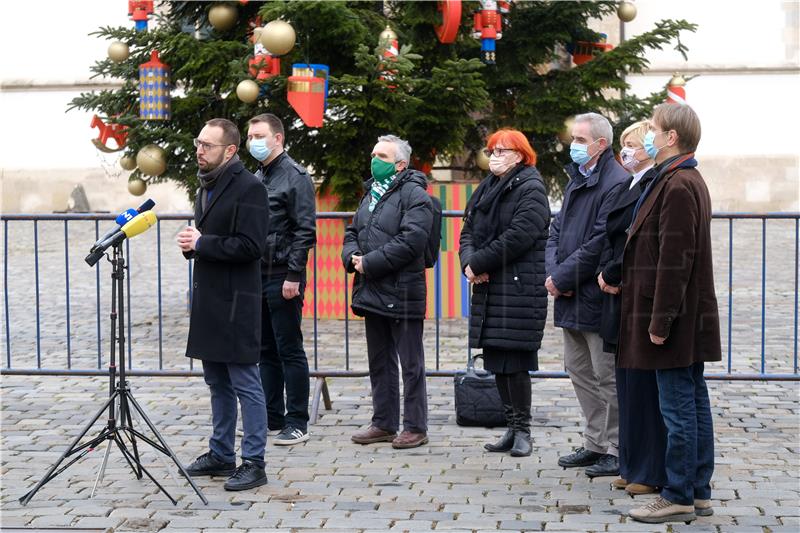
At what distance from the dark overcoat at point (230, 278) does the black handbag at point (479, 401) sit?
1.93m

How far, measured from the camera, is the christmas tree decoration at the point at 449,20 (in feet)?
36.0

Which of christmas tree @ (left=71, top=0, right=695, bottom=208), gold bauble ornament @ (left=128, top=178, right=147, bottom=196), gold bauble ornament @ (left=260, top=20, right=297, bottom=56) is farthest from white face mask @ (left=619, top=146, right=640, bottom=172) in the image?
gold bauble ornament @ (left=128, top=178, right=147, bottom=196)

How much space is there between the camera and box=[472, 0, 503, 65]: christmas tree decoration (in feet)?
37.4

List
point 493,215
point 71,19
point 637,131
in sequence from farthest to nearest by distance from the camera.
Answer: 1. point 71,19
2. point 493,215
3. point 637,131

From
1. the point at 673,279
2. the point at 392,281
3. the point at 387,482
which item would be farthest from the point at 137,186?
the point at 673,279

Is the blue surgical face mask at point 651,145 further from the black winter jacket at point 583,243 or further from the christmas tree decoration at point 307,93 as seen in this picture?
the christmas tree decoration at point 307,93

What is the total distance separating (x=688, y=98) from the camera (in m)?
25.6

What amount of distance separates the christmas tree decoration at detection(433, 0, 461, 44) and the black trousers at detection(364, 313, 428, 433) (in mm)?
4417

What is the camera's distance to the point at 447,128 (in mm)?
11961

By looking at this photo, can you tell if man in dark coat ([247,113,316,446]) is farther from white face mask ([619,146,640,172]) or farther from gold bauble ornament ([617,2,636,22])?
gold bauble ornament ([617,2,636,22])

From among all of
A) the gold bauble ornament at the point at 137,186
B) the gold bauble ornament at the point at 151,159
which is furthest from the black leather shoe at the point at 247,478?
the gold bauble ornament at the point at 137,186

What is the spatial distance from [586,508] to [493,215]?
1915 mm

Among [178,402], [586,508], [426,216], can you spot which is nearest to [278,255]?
[426,216]

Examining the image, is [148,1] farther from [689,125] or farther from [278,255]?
[689,125]
